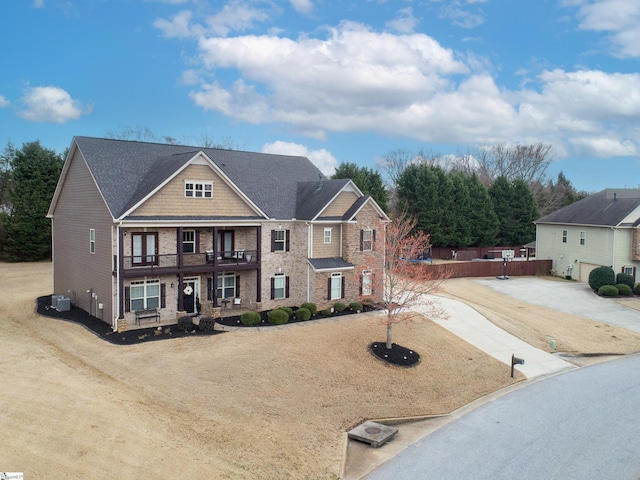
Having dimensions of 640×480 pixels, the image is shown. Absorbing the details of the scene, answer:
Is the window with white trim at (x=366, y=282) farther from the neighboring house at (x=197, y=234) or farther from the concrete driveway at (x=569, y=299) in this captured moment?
the concrete driveway at (x=569, y=299)

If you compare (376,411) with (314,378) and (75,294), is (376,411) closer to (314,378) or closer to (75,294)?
(314,378)

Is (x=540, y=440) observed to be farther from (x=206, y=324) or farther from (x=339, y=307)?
(x=206, y=324)

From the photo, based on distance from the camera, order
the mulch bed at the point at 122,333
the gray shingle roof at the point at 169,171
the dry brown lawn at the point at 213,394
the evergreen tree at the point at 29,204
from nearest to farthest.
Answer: the dry brown lawn at the point at 213,394
the mulch bed at the point at 122,333
the gray shingle roof at the point at 169,171
the evergreen tree at the point at 29,204

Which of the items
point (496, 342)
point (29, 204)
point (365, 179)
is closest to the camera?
point (496, 342)

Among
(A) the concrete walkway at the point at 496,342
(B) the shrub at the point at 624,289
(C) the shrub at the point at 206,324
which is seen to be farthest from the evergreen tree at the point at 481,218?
(C) the shrub at the point at 206,324

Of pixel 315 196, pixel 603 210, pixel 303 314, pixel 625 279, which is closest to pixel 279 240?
pixel 315 196

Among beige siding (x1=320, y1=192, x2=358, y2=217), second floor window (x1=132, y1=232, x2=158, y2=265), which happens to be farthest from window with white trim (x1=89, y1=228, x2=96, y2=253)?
beige siding (x1=320, y1=192, x2=358, y2=217)

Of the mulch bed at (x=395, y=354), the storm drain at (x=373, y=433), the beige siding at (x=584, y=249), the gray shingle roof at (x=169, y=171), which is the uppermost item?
the gray shingle roof at (x=169, y=171)
